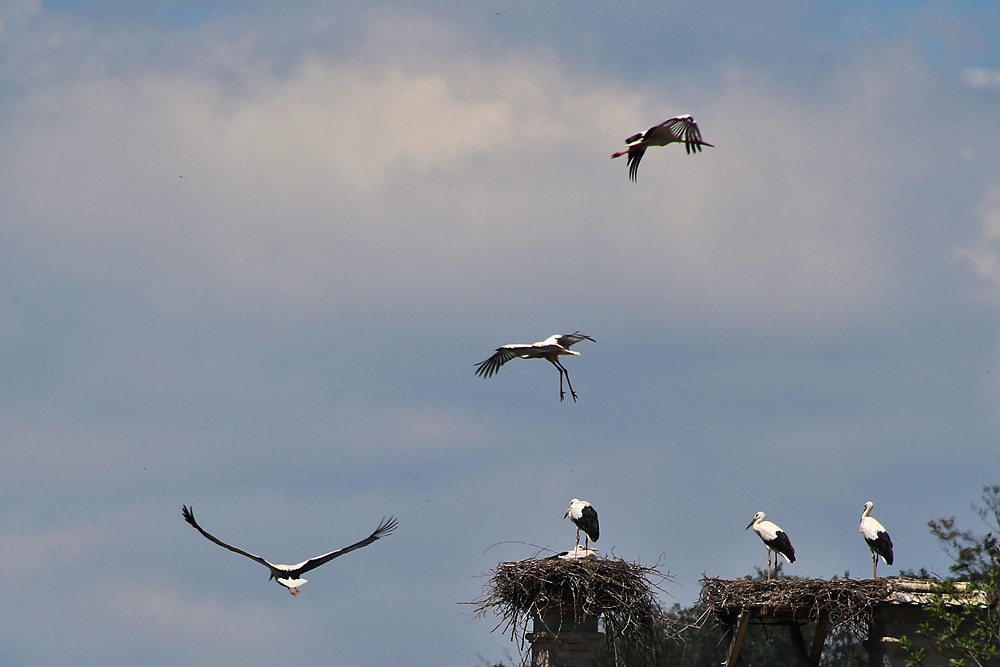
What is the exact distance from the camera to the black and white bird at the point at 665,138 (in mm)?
20109

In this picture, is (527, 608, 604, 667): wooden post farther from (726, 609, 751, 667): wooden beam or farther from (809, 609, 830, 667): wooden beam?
(809, 609, 830, 667): wooden beam

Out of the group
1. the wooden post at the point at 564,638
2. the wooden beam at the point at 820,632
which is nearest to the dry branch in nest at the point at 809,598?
the wooden beam at the point at 820,632

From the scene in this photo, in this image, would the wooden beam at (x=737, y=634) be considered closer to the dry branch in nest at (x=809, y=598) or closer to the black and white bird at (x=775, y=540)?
→ the dry branch in nest at (x=809, y=598)

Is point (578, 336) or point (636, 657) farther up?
point (578, 336)

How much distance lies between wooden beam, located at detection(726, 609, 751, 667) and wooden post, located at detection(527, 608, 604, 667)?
2206 mm

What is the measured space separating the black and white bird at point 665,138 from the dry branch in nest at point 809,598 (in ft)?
19.5

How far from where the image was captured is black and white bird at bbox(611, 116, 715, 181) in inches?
792

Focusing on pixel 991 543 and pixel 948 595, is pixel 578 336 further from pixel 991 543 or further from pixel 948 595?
pixel 991 543

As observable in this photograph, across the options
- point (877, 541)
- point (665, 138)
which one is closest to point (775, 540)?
point (877, 541)

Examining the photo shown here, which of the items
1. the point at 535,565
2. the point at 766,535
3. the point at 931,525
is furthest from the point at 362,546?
the point at 931,525

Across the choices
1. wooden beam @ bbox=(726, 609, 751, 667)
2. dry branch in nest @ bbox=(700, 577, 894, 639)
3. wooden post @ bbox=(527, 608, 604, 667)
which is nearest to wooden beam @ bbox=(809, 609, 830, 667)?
dry branch in nest @ bbox=(700, 577, 894, 639)

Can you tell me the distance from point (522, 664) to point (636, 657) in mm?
1961

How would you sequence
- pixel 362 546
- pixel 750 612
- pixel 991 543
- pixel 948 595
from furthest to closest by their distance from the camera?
1. pixel 991 543
2. pixel 362 546
3. pixel 750 612
4. pixel 948 595

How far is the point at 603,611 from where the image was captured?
23875mm
